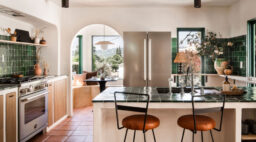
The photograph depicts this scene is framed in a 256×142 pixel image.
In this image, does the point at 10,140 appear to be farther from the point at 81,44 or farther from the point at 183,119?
the point at 81,44

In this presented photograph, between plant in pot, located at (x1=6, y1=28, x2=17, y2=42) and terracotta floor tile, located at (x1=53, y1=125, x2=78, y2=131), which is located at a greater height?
plant in pot, located at (x1=6, y1=28, x2=17, y2=42)

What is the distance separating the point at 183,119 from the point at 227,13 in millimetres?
3926

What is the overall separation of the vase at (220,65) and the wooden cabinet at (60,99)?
3.62 metres

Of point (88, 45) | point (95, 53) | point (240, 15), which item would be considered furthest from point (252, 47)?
point (88, 45)

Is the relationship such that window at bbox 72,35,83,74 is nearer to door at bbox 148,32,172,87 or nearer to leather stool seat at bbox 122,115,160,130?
door at bbox 148,32,172,87

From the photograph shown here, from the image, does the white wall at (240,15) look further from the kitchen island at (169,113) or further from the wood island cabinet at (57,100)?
the wood island cabinet at (57,100)

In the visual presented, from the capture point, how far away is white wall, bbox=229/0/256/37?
4184 millimetres

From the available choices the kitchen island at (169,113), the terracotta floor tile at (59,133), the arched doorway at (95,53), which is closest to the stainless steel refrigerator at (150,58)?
the terracotta floor tile at (59,133)

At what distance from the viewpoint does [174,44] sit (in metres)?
5.32

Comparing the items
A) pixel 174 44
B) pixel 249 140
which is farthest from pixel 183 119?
pixel 174 44

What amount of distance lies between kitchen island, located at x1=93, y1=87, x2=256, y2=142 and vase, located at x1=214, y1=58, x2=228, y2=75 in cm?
236

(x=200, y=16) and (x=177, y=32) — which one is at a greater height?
(x=200, y=16)

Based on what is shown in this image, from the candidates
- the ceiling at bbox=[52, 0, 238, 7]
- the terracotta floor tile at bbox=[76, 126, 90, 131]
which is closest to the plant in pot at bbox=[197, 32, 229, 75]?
the ceiling at bbox=[52, 0, 238, 7]

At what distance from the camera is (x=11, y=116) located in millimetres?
2969
